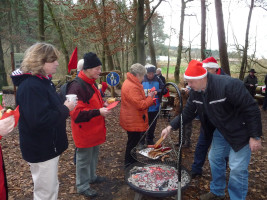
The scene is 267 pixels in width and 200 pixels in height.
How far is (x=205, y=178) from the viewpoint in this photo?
3648 mm

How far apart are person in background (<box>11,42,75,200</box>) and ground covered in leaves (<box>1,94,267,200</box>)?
3.73ft

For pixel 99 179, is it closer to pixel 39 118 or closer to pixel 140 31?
pixel 39 118

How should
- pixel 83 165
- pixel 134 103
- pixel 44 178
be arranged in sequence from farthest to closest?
pixel 134 103 → pixel 83 165 → pixel 44 178

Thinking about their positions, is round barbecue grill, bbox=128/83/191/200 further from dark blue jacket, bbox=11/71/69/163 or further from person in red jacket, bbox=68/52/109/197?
dark blue jacket, bbox=11/71/69/163

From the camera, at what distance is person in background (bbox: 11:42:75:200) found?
1957 mm

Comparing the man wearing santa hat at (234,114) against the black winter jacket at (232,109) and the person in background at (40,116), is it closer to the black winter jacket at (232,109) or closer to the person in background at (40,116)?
the black winter jacket at (232,109)

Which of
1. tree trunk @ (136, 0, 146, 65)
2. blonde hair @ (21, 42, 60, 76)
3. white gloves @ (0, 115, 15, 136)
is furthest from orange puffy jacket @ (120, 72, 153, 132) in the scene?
tree trunk @ (136, 0, 146, 65)

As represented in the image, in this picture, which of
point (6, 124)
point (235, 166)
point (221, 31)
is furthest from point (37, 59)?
point (221, 31)

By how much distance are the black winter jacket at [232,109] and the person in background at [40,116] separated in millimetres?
1674

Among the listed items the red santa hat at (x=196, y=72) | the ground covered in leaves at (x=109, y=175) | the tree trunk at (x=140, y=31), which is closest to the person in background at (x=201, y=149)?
the ground covered in leaves at (x=109, y=175)

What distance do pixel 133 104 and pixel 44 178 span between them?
177 centimetres

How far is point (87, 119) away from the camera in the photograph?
A: 8.80ft

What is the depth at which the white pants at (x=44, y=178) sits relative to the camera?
2170mm

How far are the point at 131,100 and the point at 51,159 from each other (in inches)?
64.0
